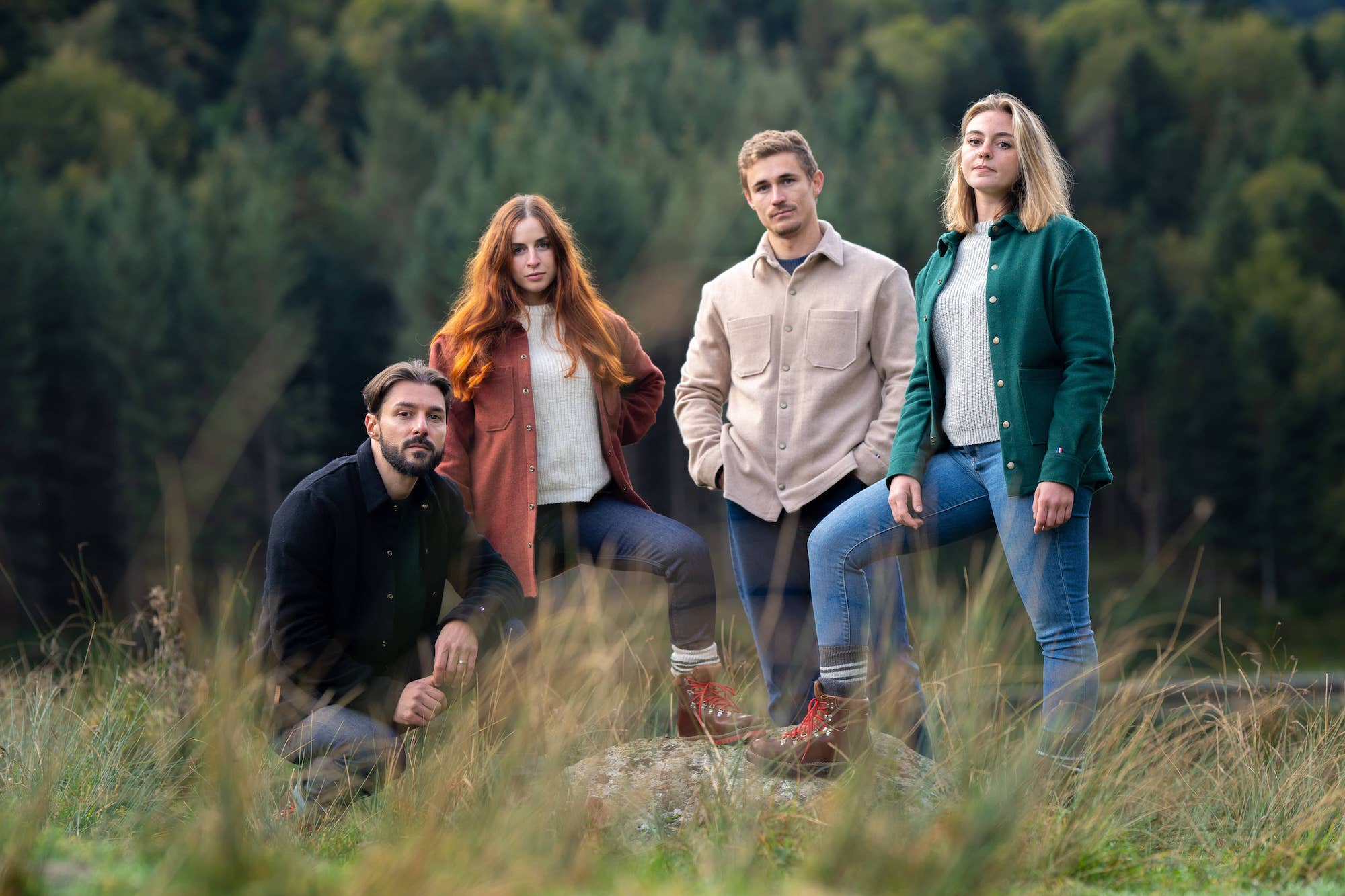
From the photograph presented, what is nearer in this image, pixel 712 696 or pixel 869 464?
pixel 712 696

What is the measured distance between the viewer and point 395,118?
4312 cm

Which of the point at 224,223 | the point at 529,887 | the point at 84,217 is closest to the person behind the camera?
the point at 529,887

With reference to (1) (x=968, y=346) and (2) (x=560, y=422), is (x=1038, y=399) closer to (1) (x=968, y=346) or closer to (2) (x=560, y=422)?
(1) (x=968, y=346)

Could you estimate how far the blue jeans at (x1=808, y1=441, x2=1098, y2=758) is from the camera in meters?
3.12

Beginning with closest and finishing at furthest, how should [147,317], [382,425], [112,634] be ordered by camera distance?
[382,425]
[112,634]
[147,317]

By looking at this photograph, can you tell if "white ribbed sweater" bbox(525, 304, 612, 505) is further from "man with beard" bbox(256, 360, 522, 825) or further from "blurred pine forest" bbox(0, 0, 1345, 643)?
"blurred pine forest" bbox(0, 0, 1345, 643)

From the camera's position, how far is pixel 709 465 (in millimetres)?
3852

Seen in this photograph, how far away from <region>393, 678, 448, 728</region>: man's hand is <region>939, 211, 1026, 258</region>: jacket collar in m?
1.77

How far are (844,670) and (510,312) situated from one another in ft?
5.13

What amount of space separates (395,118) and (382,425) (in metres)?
41.9

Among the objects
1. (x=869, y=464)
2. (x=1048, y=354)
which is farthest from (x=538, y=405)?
(x=1048, y=354)

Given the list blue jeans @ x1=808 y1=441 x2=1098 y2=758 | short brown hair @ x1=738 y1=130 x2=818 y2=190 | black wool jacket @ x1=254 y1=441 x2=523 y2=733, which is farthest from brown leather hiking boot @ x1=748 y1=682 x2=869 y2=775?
short brown hair @ x1=738 y1=130 x2=818 y2=190

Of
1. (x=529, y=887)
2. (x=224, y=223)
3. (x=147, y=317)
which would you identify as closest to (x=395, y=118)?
(x=224, y=223)

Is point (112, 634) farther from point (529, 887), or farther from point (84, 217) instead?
point (84, 217)
